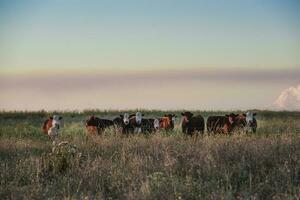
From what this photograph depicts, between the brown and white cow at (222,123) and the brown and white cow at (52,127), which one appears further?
the brown and white cow at (52,127)

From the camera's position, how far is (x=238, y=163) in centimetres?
1063

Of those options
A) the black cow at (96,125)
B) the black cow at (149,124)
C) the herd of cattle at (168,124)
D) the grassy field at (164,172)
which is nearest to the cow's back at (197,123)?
the herd of cattle at (168,124)

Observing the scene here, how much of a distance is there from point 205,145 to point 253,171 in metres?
2.11

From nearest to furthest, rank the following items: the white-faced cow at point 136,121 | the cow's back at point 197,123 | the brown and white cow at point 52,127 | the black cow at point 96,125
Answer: the black cow at point 96,125 → the brown and white cow at point 52,127 → the cow's back at point 197,123 → the white-faced cow at point 136,121

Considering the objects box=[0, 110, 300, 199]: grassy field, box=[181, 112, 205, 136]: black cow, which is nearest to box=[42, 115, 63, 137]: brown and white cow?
box=[181, 112, 205, 136]: black cow

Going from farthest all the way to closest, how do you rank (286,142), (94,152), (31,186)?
(94,152), (286,142), (31,186)

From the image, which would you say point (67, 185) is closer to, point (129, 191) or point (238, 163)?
point (129, 191)

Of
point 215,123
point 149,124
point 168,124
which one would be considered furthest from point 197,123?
point 149,124

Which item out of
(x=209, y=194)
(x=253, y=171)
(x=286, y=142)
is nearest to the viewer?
(x=209, y=194)

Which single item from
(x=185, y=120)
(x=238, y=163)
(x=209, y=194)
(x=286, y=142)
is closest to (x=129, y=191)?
(x=209, y=194)

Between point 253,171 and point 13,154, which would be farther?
point 13,154

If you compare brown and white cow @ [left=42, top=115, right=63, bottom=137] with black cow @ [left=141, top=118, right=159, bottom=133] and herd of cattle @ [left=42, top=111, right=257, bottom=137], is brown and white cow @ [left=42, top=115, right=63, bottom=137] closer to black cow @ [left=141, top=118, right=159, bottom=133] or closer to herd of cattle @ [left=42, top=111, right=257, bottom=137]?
herd of cattle @ [left=42, top=111, right=257, bottom=137]

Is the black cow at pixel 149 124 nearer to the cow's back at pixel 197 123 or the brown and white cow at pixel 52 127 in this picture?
the cow's back at pixel 197 123

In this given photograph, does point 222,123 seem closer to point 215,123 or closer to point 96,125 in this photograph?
point 215,123
